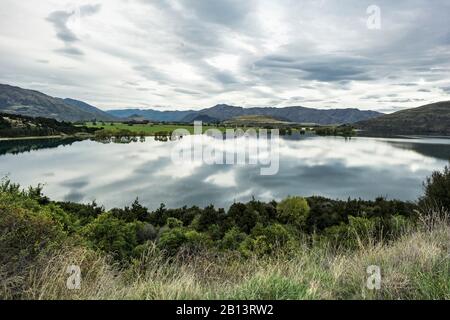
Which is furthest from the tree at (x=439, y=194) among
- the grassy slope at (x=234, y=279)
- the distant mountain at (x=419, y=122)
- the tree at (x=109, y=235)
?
the distant mountain at (x=419, y=122)

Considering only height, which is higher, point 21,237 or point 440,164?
point 21,237

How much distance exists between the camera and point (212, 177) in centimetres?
5203

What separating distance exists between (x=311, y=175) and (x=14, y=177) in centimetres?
4458

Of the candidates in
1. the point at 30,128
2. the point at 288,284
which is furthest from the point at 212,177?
the point at 30,128

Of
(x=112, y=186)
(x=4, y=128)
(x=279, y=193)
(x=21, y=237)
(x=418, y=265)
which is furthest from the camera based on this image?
(x=4, y=128)

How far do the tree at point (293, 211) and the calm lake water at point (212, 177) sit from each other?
7.55 m

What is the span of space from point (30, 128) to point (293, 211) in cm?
11955

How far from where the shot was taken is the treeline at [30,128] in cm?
11474

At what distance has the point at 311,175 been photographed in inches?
2127

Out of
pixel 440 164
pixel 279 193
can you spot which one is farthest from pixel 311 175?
pixel 440 164

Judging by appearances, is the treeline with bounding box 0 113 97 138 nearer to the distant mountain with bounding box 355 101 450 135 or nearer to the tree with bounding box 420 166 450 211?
the tree with bounding box 420 166 450 211

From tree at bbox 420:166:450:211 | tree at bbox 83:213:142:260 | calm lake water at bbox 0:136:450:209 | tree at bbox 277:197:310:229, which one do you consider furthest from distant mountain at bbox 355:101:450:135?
tree at bbox 83:213:142:260

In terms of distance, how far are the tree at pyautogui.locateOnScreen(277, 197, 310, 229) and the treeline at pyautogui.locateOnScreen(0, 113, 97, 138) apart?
368ft
